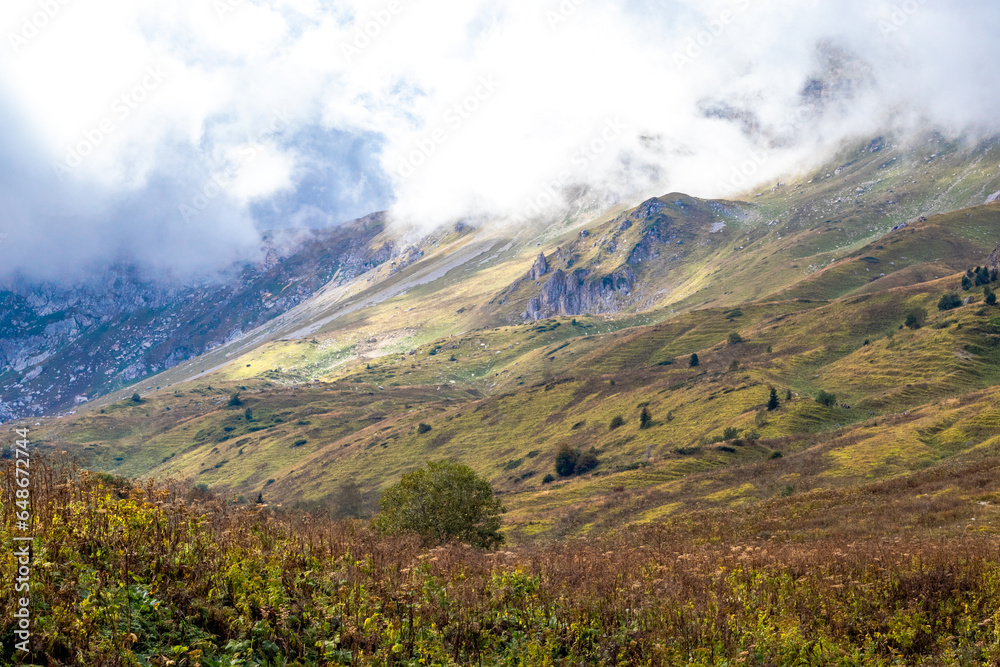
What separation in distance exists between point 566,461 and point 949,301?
331 ft

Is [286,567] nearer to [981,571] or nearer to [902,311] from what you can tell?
[981,571]

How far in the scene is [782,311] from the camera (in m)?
196

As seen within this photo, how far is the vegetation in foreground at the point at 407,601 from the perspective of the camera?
7.05 meters

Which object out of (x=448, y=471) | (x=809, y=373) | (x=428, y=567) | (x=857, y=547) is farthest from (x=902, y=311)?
(x=428, y=567)

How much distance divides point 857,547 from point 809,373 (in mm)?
129340

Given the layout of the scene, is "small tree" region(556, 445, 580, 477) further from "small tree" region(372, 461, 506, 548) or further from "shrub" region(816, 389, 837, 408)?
"small tree" region(372, 461, 506, 548)

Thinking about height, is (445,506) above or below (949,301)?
above

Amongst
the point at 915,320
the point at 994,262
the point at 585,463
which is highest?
the point at 994,262

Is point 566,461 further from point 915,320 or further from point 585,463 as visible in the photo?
point 915,320

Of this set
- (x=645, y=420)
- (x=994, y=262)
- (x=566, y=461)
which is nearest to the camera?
(x=566, y=461)

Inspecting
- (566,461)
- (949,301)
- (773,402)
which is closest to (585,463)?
(566,461)

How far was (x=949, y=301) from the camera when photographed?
136 m

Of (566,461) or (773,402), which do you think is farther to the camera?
(566,461)

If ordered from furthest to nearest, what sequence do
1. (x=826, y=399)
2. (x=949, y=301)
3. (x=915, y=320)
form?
(x=949, y=301), (x=915, y=320), (x=826, y=399)
